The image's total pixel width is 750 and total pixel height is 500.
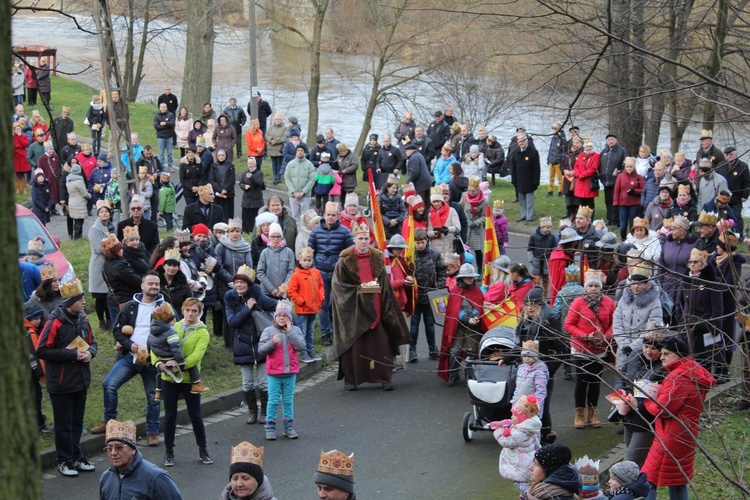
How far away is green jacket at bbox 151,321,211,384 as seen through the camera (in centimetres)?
955

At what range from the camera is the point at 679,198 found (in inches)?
623

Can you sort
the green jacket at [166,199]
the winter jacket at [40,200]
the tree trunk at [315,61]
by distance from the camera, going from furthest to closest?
the tree trunk at [315,61] → the winter jacket at [40,200] → the green jacket at [166,199]

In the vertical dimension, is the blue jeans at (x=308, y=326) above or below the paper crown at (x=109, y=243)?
below

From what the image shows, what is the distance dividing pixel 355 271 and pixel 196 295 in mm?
1987

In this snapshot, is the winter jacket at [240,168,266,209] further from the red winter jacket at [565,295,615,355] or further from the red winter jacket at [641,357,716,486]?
the red winter jacket at [641,357,716,486]

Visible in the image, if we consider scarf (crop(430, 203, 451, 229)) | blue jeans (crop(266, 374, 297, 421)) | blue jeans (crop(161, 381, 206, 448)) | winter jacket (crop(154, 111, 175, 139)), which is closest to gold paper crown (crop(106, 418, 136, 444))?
blue jeans (crop(161, 381, 206, 448))

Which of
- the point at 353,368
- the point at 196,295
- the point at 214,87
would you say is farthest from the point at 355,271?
the point at 214,87

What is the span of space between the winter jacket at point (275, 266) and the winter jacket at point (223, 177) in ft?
21.9

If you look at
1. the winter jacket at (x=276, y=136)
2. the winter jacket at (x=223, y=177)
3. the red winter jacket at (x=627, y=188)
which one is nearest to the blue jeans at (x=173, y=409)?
the winter jacket at (x=223, y=177)

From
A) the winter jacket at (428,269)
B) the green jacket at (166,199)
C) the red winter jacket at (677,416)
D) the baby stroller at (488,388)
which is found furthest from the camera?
the green jacket at (166,199)

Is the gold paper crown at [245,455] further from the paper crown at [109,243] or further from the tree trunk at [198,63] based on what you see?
the tree trunk at [198,63]

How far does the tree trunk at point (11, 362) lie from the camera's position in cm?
228

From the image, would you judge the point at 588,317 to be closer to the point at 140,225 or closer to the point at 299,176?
the point at 140,225

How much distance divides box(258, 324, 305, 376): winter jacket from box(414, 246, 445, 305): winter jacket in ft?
9.68
